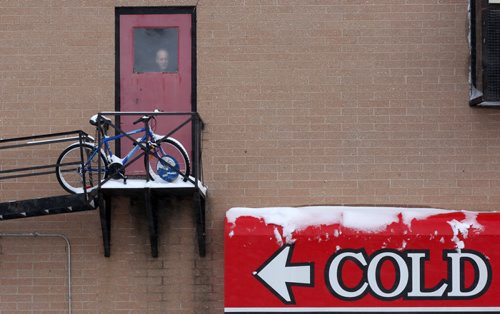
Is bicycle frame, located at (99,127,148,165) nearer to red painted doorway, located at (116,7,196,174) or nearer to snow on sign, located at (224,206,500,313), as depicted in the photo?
red painted doorway, located at (116,7,196,174)

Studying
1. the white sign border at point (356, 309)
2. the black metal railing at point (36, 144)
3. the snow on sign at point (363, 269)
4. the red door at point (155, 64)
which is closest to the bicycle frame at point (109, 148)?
the black metal railing at point (36, 144)

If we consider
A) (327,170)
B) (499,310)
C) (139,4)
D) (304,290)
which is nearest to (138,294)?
(304,290)

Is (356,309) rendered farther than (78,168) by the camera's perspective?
No

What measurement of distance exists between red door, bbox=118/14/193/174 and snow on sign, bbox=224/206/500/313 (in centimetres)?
170

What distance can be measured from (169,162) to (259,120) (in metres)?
1.32

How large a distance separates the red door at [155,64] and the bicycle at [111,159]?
1.09 feet

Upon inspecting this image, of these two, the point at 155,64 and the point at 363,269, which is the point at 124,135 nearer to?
the point at 155,64

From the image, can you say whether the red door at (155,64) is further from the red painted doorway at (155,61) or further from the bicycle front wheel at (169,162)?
the bicycle front wheel at (169,162)

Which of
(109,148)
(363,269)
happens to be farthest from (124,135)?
(363,269)

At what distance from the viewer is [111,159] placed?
11617 mm

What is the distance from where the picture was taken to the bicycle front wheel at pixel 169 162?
1151 cm

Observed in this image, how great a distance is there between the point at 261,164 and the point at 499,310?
3366mm

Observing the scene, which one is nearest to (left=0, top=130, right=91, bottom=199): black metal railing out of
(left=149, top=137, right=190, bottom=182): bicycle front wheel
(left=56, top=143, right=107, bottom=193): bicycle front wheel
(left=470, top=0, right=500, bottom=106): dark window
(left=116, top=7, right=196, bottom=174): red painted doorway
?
(left=56, top=143, right=107, bottom=193): bicycle front wheel

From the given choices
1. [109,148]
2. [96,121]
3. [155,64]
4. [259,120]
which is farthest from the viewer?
[155,64]
